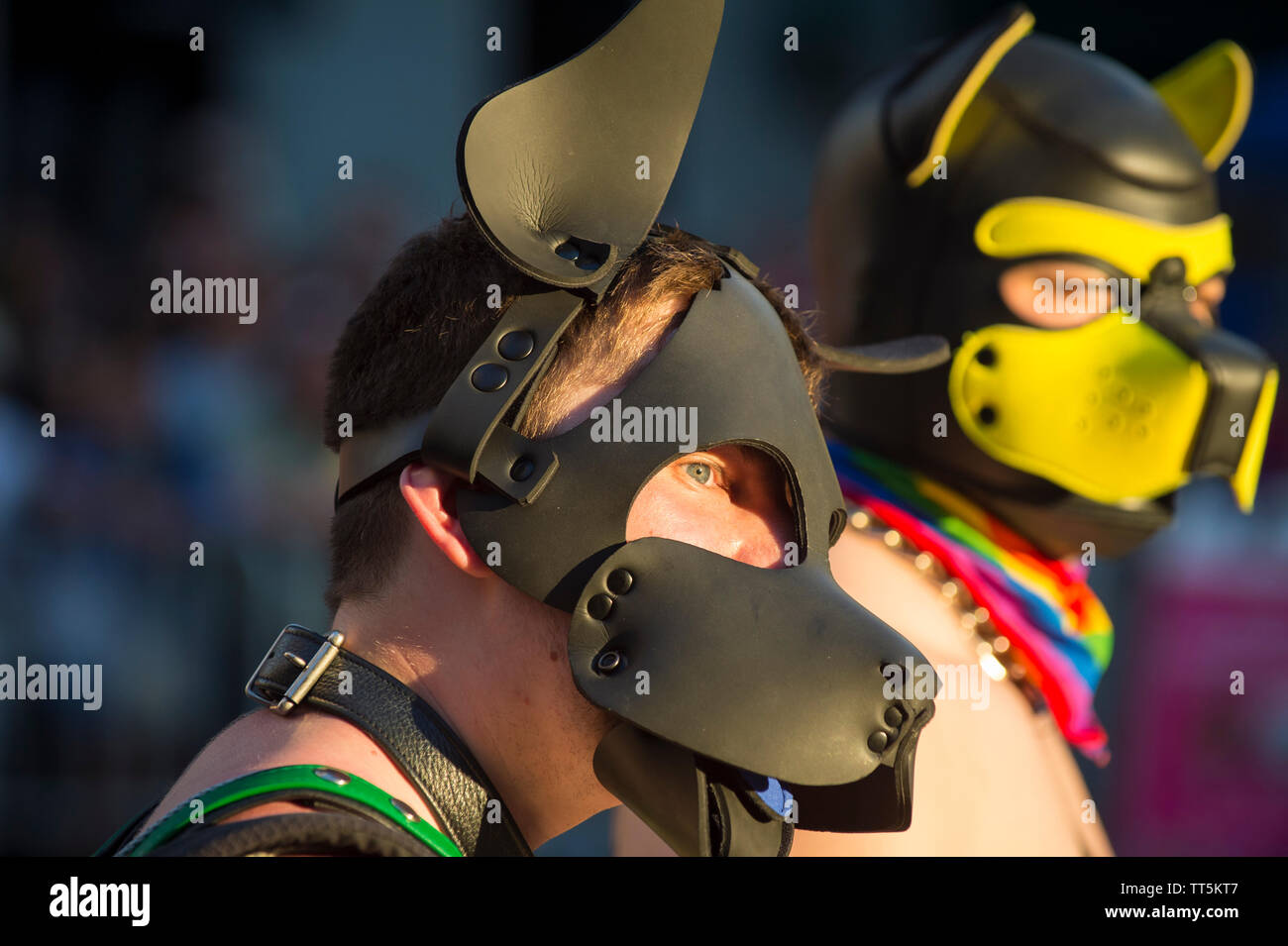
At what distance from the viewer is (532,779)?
164 cm

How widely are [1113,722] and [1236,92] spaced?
128 inches

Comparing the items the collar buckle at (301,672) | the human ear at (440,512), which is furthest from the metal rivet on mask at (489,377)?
the collar buckle at (301,672)

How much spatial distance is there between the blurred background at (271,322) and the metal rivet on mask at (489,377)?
6.41 ft

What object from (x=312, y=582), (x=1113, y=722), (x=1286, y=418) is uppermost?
(x=1286, y=418)

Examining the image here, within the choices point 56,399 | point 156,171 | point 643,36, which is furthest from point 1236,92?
point 156,171

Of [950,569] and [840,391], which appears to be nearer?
[950,569]

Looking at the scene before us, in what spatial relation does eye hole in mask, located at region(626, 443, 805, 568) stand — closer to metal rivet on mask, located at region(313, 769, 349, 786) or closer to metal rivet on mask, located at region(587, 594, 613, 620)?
metal rivet on mask, located at region(587, 594, 613, 620)

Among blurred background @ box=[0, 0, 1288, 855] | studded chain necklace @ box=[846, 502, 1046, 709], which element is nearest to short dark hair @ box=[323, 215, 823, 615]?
studded chain necklace @ box=[846, 502, 1046, 709]

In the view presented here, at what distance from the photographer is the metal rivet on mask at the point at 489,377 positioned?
160 centimetres

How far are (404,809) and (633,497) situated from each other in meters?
0.45

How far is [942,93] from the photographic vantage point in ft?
9.30

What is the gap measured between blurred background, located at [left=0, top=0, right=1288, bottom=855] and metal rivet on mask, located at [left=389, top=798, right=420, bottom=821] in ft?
7.57

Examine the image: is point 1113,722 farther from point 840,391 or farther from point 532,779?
point 532,779

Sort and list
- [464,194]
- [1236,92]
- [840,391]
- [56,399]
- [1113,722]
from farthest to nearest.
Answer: [1113,722], [56,399], [1236,92], [840,391], [464,194]
